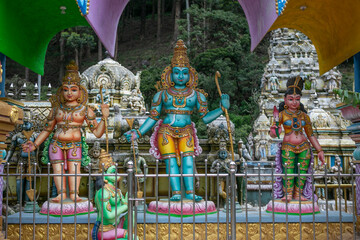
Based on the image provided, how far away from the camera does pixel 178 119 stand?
6.47 metres

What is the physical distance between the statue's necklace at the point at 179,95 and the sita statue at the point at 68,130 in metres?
1.03

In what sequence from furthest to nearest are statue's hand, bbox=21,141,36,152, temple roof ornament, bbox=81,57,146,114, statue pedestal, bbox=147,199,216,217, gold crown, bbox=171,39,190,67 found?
temple roof ornament, bbox=81,57,146,114 < gold crown, bbox=171,39,190,67 < statue's hand, bbox=21,141,36,152 < statue pedestal, bbox=147,199,216,217

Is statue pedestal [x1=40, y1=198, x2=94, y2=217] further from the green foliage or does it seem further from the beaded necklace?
the green foliage

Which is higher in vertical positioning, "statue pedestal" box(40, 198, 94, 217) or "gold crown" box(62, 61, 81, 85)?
"gold crown" box(62, 61, 81, 85)

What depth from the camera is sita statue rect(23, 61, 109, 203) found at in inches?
Answer: 248

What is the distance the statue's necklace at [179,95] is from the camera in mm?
6500

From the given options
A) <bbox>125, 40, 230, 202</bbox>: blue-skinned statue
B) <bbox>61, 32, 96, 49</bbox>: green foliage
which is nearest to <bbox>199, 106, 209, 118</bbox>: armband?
<bbox>125, 40, 230, 202</bbox>: blue-skinned statue

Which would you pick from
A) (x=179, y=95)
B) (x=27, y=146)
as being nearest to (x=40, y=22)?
(x=27, y=146)

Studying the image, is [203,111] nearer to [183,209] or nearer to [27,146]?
[183,209]

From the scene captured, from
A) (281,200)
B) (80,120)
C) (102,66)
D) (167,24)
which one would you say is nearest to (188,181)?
(281,200)

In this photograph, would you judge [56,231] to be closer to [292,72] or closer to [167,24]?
[292,72]

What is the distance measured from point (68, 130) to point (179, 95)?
1769mm

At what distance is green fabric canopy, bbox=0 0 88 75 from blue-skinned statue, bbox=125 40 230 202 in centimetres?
196

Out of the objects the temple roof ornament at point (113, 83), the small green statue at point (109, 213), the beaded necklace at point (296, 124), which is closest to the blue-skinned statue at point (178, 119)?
the beaded necklace at point (296, 124)
